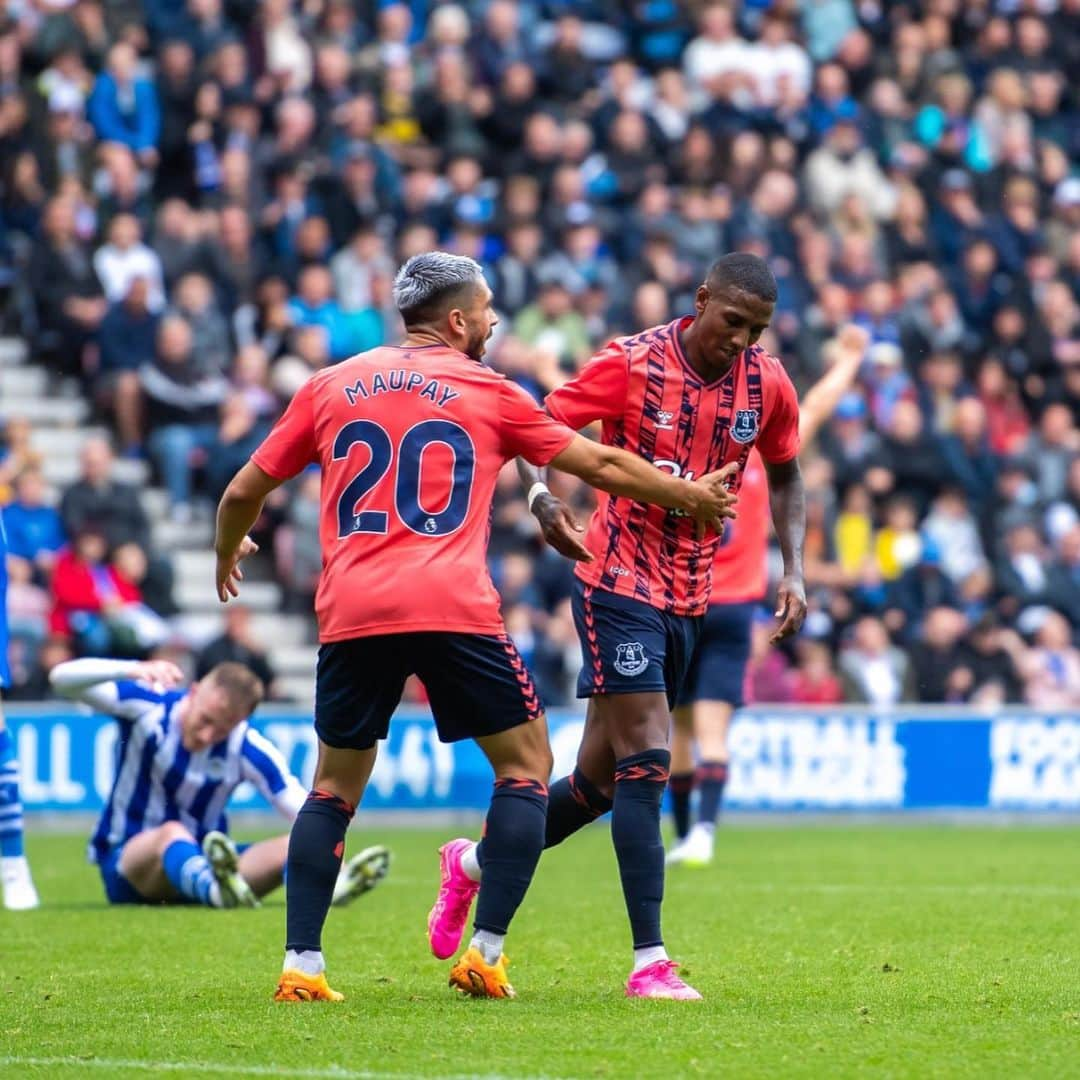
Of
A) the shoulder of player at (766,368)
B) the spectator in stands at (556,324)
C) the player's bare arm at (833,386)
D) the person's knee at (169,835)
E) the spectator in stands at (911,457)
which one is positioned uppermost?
the spectator in stands at (556,324)

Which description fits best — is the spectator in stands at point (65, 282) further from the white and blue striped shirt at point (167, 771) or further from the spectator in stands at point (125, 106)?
the white and blue striped shirt at point (167, 771)

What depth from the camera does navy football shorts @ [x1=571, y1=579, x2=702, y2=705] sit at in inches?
283

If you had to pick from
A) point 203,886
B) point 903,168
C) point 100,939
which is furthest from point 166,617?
point 903,168

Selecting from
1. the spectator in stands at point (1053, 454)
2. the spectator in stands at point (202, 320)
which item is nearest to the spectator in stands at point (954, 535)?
the spectator in stands at point (1053, 454)

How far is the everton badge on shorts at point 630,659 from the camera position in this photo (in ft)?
23.5

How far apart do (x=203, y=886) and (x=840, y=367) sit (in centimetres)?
415

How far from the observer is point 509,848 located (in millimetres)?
6789

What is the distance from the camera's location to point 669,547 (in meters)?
7.39

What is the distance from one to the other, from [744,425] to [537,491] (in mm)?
792

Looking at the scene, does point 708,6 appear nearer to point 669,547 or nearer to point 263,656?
point 263,656

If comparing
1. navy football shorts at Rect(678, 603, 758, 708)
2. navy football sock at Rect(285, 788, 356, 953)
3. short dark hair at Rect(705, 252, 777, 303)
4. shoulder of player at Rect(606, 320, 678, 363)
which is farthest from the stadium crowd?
short dark hair at Rect(705, 252, 777, 303)

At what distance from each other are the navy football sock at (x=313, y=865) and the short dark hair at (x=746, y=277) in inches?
Result: 81.4

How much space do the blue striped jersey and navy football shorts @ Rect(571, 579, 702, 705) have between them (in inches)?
116

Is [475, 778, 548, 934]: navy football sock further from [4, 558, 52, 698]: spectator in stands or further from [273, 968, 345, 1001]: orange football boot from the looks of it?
[4, 558, 52, 698]: spectator in stands
